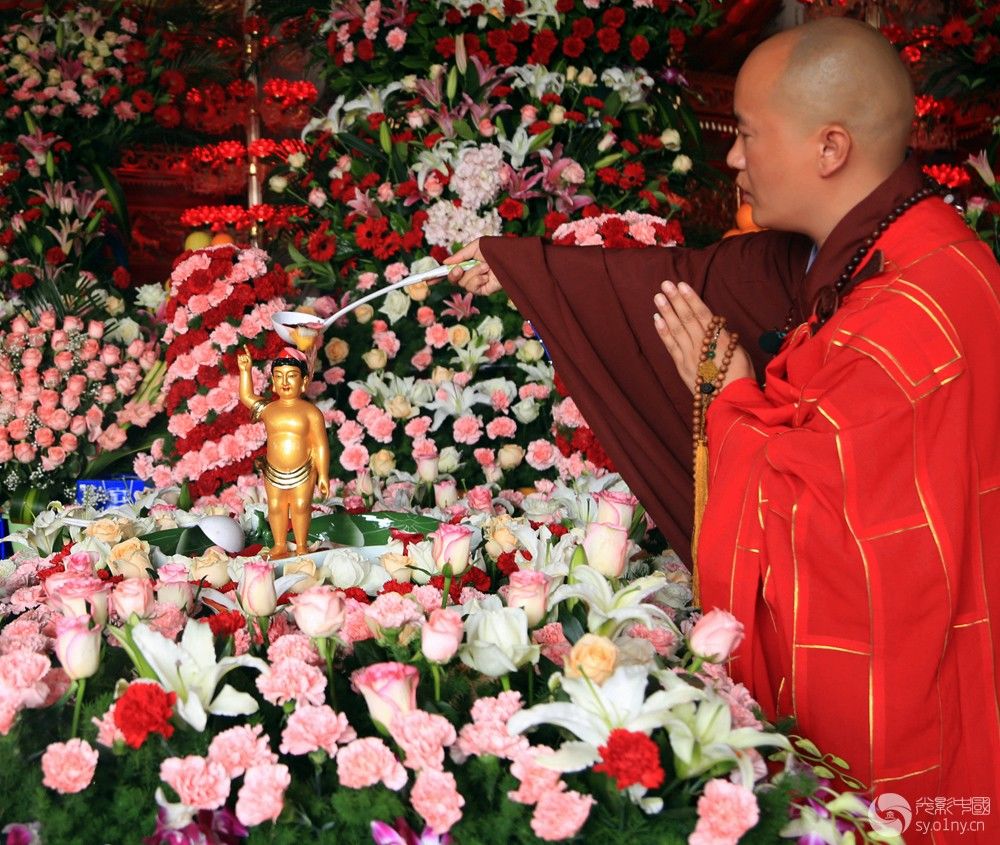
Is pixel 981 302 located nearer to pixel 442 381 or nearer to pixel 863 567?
pixel 863 567

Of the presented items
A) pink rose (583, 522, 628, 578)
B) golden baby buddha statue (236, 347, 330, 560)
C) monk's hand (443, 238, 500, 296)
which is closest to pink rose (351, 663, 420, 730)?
pink rose (583, 522, 628, 578)

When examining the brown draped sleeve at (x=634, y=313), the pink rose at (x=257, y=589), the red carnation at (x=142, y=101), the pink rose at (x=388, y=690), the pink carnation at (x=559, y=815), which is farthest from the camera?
the red carnation at (x=142, y=101)

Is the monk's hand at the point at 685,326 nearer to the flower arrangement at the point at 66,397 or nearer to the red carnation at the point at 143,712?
the red carnation at the point at 143,712

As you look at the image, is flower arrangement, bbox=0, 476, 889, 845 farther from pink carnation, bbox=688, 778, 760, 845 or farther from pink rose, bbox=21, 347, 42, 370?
pink rose, bbox=21, 347, 42, 370

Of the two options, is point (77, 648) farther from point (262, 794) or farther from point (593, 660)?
point (593, 660)

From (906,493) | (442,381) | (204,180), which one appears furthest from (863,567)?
(204,180)

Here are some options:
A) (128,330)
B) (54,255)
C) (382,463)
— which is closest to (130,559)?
(382,463)

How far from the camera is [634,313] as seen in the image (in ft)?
7.09

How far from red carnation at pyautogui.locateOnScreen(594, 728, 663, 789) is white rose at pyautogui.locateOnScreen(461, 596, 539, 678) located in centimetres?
17

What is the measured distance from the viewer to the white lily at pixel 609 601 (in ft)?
4.00

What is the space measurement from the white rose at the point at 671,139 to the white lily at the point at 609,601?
6.62 feet

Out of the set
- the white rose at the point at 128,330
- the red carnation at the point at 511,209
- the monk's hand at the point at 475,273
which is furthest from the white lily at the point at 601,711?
the white rose at the point at 128,330

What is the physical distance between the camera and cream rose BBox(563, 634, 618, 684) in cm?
108

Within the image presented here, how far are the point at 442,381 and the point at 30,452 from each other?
45.0 inches
